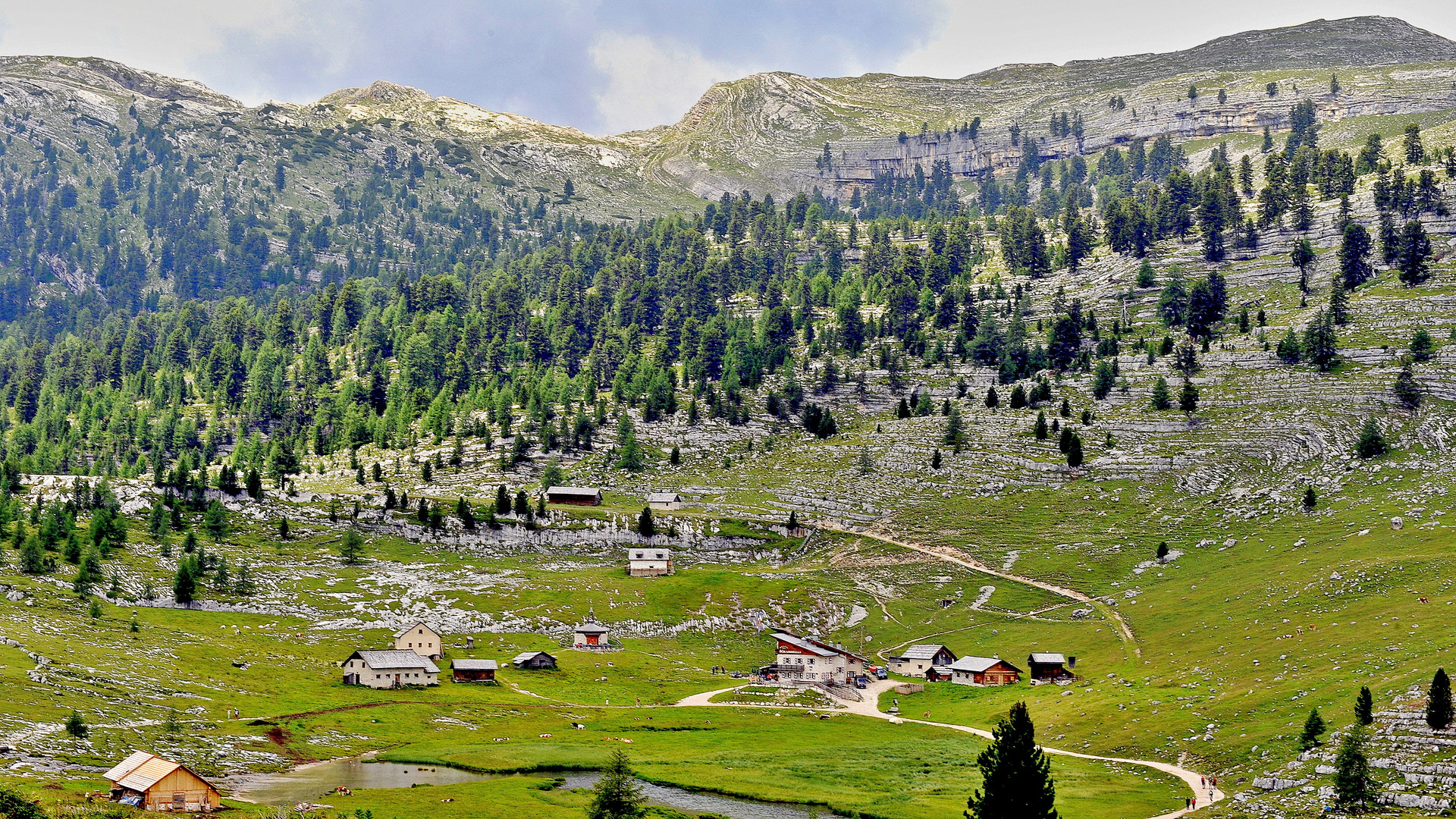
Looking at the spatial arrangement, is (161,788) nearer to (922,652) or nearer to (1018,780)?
(1018,780)

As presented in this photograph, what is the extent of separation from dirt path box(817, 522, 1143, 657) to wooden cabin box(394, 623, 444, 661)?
80.2m

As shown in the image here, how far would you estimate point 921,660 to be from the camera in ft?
477

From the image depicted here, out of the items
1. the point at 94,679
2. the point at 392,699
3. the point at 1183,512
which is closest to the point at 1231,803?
the point at 392,699

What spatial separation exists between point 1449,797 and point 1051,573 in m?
103

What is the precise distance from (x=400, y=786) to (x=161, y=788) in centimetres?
1770

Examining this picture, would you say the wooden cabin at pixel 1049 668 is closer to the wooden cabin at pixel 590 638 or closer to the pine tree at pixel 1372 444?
the wooden cabin at pixel 590 638

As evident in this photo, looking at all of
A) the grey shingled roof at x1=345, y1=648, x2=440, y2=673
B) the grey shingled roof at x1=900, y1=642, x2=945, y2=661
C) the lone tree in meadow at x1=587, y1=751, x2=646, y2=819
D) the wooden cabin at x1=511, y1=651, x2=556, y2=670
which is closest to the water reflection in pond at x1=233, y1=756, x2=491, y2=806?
the lone tree in meadow at x1=587, y1=751, x2=646, y2=819

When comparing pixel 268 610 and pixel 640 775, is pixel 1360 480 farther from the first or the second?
pixel 268 610

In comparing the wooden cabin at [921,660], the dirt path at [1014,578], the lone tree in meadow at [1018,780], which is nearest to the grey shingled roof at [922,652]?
the wooden cabin at [921,660]

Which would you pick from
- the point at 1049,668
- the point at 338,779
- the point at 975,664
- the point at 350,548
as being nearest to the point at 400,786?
the point at 338,779

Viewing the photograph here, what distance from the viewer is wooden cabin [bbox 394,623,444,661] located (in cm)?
14350

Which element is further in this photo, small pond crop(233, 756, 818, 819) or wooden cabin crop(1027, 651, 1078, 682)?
wooden cabin crop(1027, 651, 1078, 682)

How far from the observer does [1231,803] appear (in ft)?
256

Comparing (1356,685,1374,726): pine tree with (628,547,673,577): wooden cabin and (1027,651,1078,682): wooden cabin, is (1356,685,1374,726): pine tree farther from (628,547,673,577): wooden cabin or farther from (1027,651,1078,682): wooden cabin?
(628,547,673,577): wooden cabin
